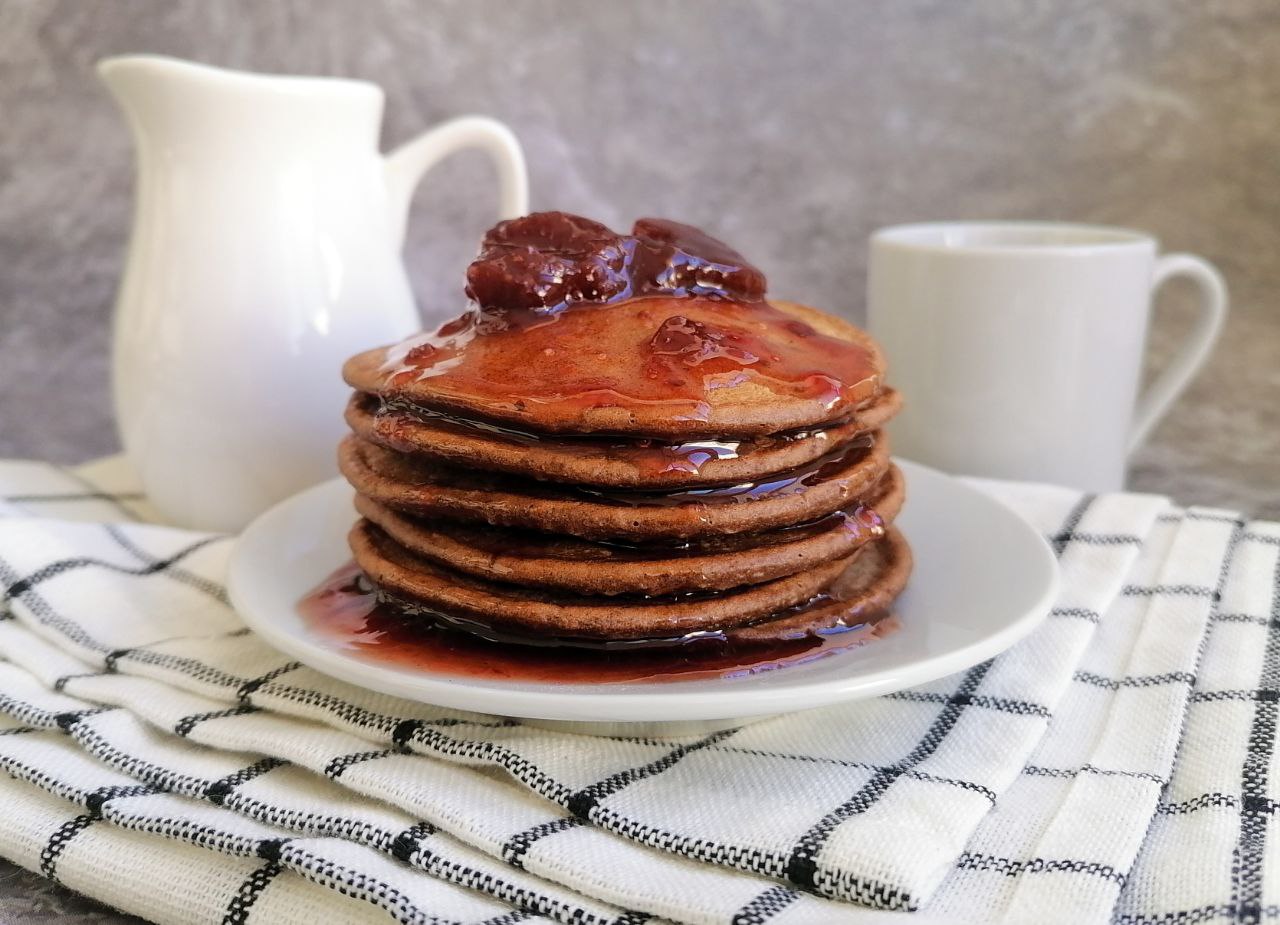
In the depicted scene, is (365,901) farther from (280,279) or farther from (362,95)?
(362,95)

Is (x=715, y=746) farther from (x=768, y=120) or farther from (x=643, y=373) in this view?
(x=768, y=120)

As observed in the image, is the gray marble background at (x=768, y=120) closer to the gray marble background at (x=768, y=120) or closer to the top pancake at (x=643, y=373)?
the gray marble background at (x=768, y=120)

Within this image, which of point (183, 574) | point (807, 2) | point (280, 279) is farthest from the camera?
point (807, 2)

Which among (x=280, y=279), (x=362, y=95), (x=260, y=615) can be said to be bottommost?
(x=260, y=615)

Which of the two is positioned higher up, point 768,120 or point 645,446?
point 768,120

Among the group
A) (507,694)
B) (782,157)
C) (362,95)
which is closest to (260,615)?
(507,694)

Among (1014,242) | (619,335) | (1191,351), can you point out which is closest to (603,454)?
(619,335)

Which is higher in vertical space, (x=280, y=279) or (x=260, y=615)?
(x=280, y=279)
